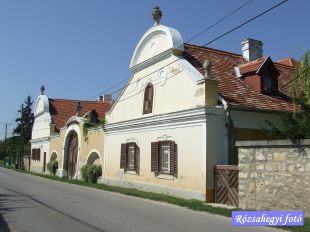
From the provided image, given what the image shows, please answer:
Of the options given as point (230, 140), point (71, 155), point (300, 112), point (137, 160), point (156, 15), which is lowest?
point (137, 160)

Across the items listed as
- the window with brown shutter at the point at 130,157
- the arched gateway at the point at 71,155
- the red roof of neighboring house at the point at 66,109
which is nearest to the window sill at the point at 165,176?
the window with brown shutter at the point at 130,157

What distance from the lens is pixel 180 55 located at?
2053 centimetres

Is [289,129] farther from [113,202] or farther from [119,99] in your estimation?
[119,99]

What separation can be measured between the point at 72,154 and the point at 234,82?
1897 centimetres

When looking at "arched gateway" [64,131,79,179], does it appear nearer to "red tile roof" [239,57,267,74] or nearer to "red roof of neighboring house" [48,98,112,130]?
"red roof of neighboring house" [48,98,112,130]

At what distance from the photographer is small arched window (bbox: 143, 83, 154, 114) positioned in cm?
2225

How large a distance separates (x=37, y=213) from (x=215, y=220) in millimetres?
5178

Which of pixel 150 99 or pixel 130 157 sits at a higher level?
pixel 150 99

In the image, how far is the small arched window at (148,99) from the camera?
22.2 m

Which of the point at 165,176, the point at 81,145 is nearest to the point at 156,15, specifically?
the point at 165,176

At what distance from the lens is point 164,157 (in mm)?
20406

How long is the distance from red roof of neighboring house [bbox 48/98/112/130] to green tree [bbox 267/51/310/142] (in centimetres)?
3029

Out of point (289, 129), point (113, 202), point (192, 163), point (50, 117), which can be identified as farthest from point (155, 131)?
point (50, 117)

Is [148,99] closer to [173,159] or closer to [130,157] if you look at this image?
[130,157]
